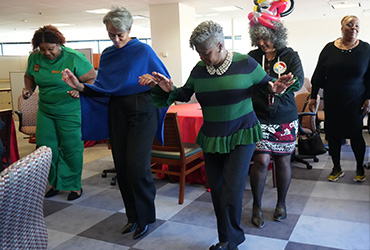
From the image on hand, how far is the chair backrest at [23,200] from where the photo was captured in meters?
1.16

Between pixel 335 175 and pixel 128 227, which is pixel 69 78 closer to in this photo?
pixel 128 227

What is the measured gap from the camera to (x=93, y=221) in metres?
2.85

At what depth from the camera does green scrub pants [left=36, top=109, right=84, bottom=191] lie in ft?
10.8

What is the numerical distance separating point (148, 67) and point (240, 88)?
745 millimetres

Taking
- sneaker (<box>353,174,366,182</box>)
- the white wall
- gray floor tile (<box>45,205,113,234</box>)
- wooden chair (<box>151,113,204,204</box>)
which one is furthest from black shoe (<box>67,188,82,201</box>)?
the white wall

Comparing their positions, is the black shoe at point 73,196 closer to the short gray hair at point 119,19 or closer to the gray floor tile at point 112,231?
the gray floor tile at point 112,231

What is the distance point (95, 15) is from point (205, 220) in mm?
9494

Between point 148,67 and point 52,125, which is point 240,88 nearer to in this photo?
point 148,67

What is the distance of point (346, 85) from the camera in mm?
3328

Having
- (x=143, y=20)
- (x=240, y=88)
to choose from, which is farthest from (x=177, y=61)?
(x=240, y=88)

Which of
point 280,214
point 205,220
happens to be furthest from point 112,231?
point 280,214

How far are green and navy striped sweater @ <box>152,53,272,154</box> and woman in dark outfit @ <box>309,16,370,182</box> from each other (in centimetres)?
162

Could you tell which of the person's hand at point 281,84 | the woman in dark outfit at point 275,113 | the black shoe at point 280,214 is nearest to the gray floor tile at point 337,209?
the black shoe at point 280,214

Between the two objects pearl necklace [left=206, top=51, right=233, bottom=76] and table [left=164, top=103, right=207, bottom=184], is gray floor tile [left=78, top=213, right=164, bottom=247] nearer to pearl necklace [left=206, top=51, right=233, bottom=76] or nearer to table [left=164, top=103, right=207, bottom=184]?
table [left=164, top=103, right=207, bottom=184]
